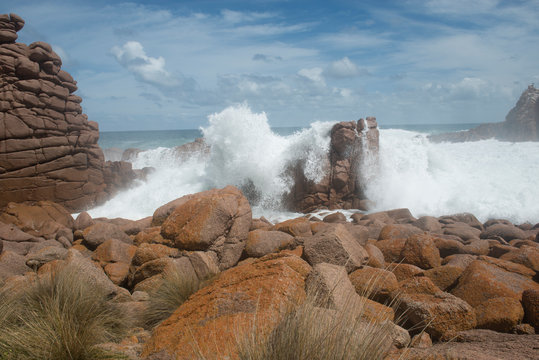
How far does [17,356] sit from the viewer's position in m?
2.82

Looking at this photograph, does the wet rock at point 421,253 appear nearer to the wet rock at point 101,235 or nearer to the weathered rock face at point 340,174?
the wet rock at point 101,235

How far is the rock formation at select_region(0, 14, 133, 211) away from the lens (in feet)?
42.3

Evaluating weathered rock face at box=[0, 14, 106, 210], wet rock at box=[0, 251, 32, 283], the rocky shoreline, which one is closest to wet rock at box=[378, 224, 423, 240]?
the rocky shoreline

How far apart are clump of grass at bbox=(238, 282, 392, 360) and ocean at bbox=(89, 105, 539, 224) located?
1231 cm

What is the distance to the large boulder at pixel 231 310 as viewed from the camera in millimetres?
2641

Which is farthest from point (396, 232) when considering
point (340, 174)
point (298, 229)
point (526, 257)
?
point (340, 174)

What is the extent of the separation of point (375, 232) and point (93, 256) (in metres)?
6.09

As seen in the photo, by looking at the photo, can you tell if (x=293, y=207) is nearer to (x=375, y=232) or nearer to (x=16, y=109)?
(x=375, y=232)

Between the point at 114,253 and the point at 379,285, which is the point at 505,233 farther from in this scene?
the point at 114,253

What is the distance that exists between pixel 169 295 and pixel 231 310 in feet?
5.58

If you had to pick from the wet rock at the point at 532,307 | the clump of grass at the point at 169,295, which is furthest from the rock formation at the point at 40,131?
the wet rock at the point at 532,307

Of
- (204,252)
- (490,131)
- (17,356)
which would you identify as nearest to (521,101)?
(490,131)

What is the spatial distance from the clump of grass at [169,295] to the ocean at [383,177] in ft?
32.6

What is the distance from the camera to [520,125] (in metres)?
37.6
